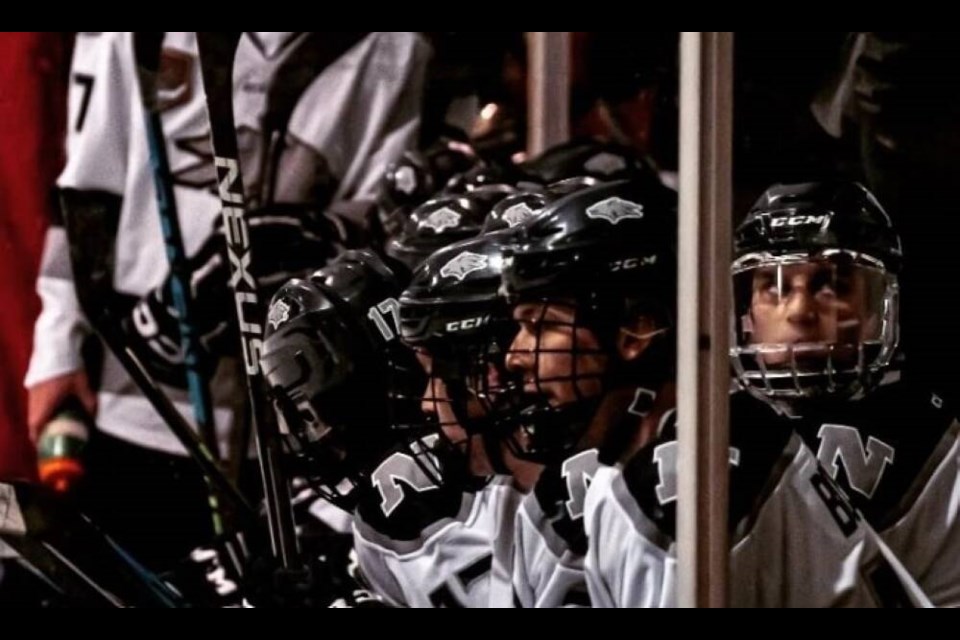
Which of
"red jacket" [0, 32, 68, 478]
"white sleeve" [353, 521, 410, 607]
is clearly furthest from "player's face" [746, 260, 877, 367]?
"red jacket" [0, 32, 68, 478]

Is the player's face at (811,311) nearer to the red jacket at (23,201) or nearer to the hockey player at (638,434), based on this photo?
the hockey player at (638,434)

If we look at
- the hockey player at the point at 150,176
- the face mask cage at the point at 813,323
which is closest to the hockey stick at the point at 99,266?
the hockey player at the point at 150,176

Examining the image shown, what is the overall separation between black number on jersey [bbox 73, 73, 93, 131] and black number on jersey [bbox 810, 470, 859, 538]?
1098mm

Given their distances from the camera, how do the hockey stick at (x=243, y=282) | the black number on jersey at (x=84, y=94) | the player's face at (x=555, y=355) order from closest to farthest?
the player's face at (x=555, y=355)
the hockey stick at (x=243, y=282)
the black number on jersey at (x=84, y=94)

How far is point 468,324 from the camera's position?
1592 mm

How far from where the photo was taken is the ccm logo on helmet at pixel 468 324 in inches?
62.6

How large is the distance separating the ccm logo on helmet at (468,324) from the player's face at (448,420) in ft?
0.18

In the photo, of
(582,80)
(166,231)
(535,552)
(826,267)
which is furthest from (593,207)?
(166,231)

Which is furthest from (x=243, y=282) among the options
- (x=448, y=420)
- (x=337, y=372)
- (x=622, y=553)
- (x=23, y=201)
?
(x=622, y=553)

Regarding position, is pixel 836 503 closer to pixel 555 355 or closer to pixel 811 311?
pixel 811 311

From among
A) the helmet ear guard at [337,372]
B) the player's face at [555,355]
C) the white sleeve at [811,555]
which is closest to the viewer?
the white sleeve at [811,555]

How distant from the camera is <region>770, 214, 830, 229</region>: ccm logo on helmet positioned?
1.46 metres

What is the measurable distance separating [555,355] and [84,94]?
2.81 feet
